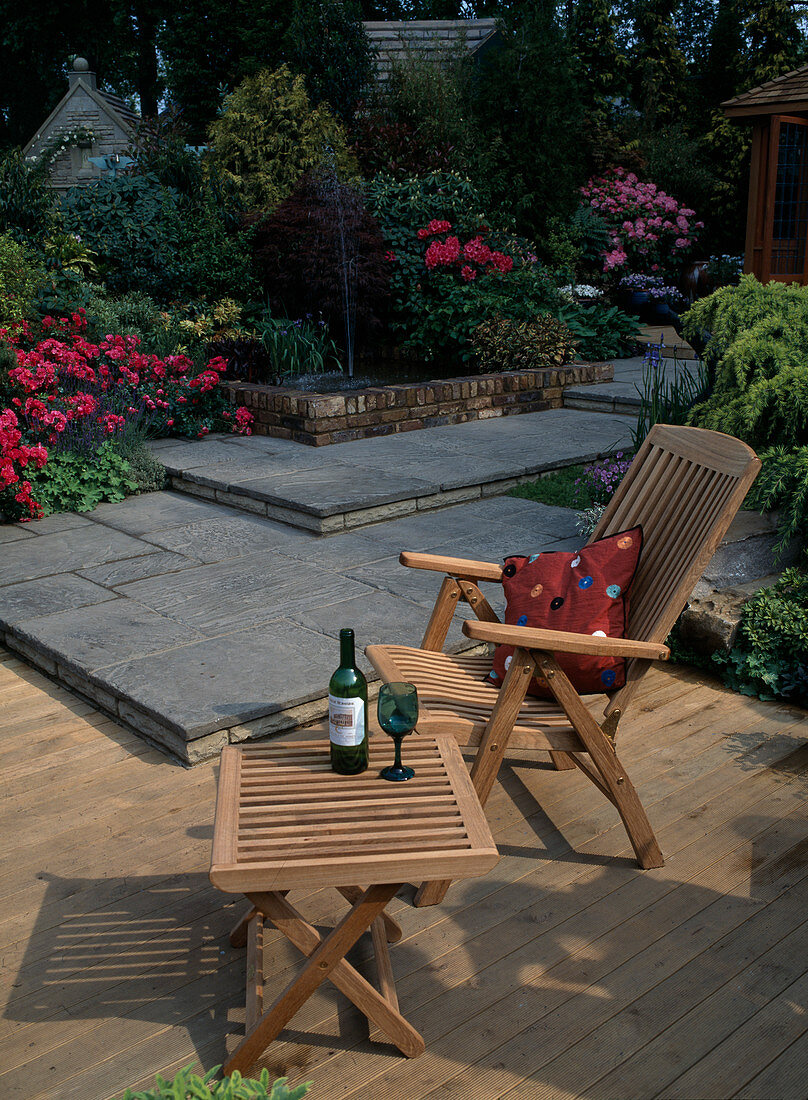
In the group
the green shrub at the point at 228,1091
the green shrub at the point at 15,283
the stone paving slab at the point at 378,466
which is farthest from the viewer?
the green shrub at the point at 15,283

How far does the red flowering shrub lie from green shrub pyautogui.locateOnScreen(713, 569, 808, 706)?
389cm

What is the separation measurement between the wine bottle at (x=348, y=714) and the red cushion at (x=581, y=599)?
2.74ft

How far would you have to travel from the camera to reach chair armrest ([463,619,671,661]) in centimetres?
247

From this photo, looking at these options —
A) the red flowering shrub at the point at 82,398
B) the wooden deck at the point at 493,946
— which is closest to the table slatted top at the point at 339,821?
the wooden deck at the point at 493,946

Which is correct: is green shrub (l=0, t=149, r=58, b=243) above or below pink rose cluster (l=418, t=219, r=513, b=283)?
above

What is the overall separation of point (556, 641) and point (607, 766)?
0.42 metres

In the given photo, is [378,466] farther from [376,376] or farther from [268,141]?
[268,141]

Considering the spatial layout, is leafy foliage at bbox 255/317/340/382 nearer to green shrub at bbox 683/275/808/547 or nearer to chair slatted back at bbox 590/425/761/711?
green shrub at bbox 683/275/808/547

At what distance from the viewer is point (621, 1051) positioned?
208 cm

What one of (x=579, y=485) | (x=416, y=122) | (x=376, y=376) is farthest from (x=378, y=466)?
(x=416, y=122)

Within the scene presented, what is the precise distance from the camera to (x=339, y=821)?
2.05 metres

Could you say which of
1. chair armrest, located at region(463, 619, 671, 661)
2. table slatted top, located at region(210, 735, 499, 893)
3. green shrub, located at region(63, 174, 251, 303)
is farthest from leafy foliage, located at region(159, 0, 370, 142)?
table slatted top, located at region(210, 735, 499, 893)

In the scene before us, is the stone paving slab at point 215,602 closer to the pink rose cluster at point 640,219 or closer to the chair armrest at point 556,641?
the chair armrest at point 556,641

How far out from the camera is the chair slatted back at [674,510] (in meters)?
2.78
